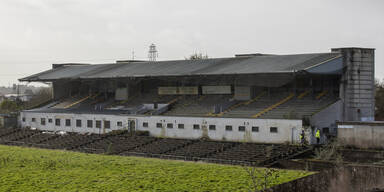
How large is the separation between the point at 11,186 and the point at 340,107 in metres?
33.3

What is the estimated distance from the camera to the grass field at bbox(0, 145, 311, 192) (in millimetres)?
32938

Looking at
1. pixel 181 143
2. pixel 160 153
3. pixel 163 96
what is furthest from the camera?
pixel 163 96

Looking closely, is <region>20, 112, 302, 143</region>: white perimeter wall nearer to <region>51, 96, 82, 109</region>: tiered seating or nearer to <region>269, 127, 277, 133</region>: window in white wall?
<region>269, 127, 277, 133</region>: window in white wall

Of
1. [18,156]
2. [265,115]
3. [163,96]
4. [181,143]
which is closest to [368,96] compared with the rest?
[265,115]

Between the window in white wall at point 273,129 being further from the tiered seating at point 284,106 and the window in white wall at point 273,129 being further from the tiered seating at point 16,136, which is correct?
the tiered seating at point 16,136

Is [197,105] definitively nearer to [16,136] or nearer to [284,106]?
[284,106]

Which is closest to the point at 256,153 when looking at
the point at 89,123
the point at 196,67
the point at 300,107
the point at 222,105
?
the point at 300,107

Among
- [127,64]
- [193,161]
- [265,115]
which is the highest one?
[127,64]

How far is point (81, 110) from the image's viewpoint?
7188 centimetres

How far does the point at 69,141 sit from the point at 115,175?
25.4m

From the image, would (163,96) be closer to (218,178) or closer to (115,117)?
(115,117)

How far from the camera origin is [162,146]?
→ 54188 millimetres

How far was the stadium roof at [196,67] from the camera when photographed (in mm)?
55000

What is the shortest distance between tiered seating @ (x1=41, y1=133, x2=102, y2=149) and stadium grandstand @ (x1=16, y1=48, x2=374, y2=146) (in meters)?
0.23
